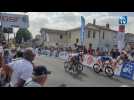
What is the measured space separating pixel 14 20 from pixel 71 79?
4.05 feet

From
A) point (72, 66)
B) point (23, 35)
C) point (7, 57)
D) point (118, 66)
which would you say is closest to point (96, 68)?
point (72, 66)

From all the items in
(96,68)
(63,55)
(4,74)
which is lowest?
(96,68)

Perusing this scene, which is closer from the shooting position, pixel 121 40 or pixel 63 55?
pixel 121 40

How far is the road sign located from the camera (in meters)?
4.45

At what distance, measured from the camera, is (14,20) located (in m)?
4.52

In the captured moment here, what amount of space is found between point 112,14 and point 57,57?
137 cm

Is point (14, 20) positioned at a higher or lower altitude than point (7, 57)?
higher

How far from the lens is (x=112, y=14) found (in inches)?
181

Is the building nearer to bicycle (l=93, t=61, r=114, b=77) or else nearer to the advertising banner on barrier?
the advertising banner on barrier

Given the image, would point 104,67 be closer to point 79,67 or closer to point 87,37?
point 79,67

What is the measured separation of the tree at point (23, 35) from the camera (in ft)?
15.0
